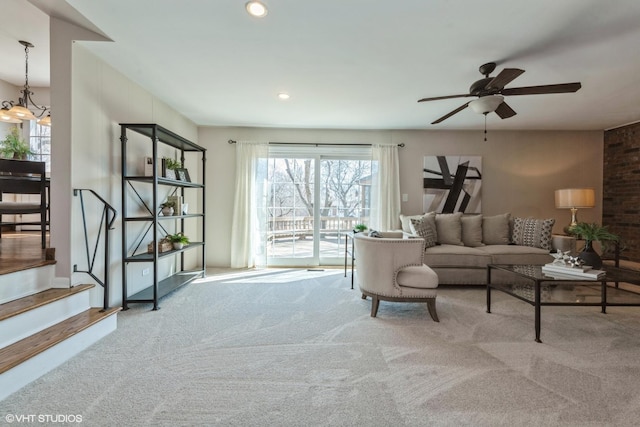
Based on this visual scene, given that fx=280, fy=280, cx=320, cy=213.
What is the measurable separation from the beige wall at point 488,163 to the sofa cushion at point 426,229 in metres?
0.81

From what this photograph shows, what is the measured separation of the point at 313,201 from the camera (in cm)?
481

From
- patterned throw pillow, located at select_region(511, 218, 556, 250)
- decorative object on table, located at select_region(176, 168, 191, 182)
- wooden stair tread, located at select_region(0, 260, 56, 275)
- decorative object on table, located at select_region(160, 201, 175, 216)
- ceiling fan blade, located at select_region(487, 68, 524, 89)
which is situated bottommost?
wooden stair tread, located at select_region(0, 260, 56, 275)

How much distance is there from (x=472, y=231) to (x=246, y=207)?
351 centimetres

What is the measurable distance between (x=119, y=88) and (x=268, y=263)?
3.10 m

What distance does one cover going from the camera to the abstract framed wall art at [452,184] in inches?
186

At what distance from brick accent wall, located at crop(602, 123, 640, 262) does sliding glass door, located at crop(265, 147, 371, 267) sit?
13.0 ft

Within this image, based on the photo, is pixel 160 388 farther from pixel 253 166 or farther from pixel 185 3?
pixel 253 166

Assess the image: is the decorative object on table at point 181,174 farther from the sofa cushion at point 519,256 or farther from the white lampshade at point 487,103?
the sofa cushion at point 519,256

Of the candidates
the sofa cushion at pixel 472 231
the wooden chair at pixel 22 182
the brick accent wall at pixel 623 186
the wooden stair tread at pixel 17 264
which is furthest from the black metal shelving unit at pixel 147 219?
the brick accent wall at pixel 623 186

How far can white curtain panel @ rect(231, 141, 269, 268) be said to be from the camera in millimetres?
4609

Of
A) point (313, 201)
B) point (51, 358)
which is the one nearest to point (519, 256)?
point (313, 201)

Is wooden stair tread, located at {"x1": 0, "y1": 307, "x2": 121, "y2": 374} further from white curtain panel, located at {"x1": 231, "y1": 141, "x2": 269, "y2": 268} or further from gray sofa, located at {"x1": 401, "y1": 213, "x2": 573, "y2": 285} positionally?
gray sofa, located at {"x1": 401, "y1": 213, "x2": 573, "y2": 285}

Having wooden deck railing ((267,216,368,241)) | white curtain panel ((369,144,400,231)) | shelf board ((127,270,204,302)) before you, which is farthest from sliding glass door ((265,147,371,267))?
shelf board ((127,270,204,302))

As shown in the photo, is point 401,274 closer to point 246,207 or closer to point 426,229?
point 426,229
